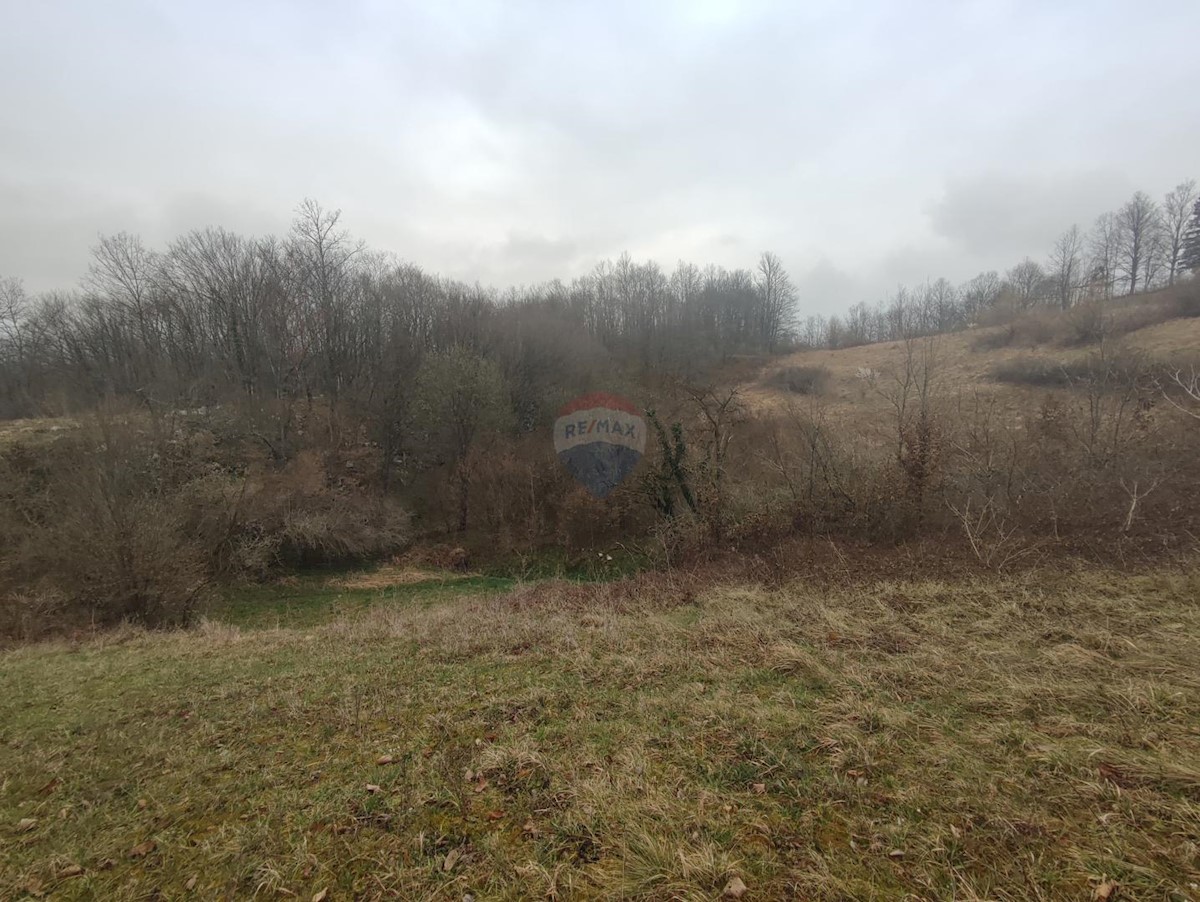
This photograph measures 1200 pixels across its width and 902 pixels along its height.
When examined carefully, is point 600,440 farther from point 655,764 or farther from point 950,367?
point 950,367

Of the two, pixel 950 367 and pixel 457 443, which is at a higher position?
pixel 950 367

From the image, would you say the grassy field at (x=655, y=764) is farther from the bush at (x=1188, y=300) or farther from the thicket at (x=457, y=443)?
the bush at (x=1188, y=300)

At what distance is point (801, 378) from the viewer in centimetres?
4175

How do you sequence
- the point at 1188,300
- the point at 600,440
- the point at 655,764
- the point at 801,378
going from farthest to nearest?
the point at 801,378 < the point at 1188,300 < the point at 600,440 < the point at 655,764

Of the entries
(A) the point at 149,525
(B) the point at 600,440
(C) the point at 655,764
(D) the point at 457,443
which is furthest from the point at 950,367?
(A) the point at 149,525

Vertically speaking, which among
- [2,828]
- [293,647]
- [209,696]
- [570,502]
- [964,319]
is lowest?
[570,502]

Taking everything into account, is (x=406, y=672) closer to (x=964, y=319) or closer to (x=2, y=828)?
(x=2, y=828)

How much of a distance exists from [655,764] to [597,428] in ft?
75.7

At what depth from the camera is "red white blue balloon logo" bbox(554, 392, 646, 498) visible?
79.9 feet

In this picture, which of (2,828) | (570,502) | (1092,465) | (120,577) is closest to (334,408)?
(570,502)

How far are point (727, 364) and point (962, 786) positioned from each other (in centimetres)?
4953

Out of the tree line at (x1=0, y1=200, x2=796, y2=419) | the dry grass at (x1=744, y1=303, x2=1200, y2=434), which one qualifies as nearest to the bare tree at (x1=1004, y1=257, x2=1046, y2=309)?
the dry grass at (x1=744, y1=303, x2=1200, y2=434)

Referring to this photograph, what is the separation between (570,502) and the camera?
2442 cm

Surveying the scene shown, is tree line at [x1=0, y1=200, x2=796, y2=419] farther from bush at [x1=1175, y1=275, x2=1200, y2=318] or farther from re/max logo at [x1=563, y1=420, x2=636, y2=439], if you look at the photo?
bush at [x1=1175, y1=275, x2=1200, y2=318]
